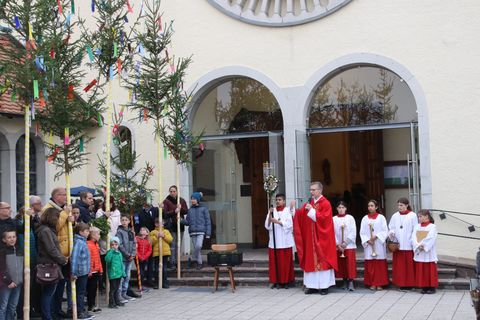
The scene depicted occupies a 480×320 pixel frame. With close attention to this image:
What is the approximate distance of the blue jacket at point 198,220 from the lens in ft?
51.1

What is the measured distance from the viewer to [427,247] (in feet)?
43.5

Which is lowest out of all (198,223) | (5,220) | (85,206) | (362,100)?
(198,223)

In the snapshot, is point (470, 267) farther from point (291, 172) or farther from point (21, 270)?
point (21, 270)

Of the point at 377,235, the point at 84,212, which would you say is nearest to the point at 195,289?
the point at 84,212

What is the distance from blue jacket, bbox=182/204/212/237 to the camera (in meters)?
15.6

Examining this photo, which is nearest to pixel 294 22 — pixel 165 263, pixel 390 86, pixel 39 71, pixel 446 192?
pixel 390 86

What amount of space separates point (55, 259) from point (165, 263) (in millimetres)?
4474

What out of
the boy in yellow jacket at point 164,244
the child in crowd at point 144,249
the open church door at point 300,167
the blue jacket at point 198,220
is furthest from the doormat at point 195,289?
the open church door at point 300,167

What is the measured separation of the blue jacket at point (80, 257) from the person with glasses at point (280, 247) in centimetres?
415

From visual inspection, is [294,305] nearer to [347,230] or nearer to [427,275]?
[347,230]

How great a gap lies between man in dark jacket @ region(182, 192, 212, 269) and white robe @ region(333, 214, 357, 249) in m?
2.81

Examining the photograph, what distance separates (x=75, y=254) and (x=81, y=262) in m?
0.16

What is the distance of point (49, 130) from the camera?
11789 mm

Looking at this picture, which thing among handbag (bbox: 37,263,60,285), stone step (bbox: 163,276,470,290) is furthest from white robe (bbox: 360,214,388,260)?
handbag (bbox: 37,263,60,285)
